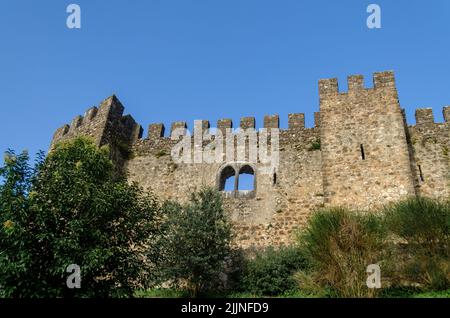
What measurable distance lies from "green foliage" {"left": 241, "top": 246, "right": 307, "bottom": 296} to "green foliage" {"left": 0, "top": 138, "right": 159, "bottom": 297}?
3848 millimetres

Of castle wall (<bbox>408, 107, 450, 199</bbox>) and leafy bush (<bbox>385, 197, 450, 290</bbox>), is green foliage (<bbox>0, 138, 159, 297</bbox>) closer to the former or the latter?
leafy bush (<bbox>385, 197, 450, 290</bbox>)

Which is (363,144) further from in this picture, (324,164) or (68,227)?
(68,227)

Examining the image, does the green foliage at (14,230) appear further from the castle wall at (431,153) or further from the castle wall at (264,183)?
the castle wall at (431,153)

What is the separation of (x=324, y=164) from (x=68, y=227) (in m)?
9.97

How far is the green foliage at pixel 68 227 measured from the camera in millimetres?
9516

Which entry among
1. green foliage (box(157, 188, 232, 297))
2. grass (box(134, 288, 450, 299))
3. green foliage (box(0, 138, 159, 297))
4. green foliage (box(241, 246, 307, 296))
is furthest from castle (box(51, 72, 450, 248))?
green foliage (box(0, 138, 159, 297))

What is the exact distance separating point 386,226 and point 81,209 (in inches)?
346

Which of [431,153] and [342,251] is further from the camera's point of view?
[431,153]

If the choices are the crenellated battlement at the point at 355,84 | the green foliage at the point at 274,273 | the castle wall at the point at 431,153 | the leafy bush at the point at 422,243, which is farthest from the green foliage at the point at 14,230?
the castle wall at the point at 431,153

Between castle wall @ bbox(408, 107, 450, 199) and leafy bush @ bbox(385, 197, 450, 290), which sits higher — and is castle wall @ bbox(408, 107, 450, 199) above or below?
above

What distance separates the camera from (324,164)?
16328 mm

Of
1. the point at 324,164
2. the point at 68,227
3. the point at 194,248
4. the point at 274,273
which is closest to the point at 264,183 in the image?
the point at 324,164

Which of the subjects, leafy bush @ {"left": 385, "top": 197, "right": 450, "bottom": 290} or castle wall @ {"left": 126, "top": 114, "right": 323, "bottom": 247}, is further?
castle wall @ {"left": 126, "top": 114, "right": 323, "bottom": 247}

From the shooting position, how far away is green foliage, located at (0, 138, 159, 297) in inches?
375
